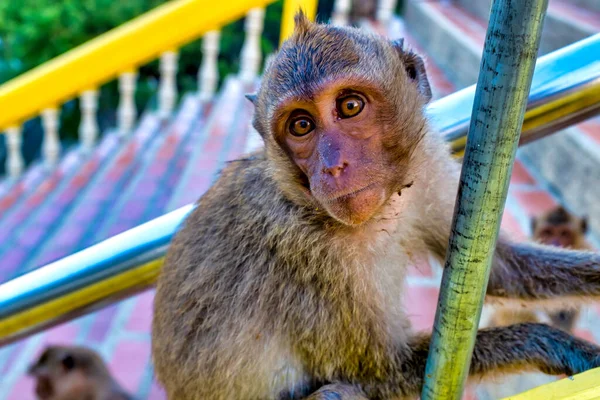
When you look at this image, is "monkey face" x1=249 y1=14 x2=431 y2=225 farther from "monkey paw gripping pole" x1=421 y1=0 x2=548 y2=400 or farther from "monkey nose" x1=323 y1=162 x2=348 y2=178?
"monkey paw gripping pole" x1=421 y1=0 x2=548 y2=400

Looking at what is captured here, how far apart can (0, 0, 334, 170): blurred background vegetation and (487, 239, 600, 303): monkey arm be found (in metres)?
6.02

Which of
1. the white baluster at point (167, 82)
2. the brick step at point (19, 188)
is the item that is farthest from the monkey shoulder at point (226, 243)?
the brick step at point (19, 188)

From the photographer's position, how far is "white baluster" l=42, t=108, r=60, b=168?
4643 mm

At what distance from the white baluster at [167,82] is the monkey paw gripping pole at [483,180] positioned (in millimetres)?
3875

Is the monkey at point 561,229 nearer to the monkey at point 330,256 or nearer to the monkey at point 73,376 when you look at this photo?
the monkey at point 330,256

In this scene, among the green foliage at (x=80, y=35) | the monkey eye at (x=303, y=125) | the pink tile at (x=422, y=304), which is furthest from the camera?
the green foliage at (x=80, y=35)

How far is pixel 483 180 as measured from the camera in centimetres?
74

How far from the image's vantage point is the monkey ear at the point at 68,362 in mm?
2758

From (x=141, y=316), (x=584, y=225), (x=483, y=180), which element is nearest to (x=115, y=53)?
(x=141, y=316)

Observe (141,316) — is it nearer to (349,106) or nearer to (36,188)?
(349,106)

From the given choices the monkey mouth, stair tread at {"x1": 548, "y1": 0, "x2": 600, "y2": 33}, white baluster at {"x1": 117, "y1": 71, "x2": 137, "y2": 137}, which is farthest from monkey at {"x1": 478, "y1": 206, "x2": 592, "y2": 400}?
white baluster at {"x1": 117, "y1": 71, "x2": 137, "y2": 137}

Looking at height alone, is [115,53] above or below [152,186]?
above

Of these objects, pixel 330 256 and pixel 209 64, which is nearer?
pixel 330 256

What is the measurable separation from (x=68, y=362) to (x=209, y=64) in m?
2.66
